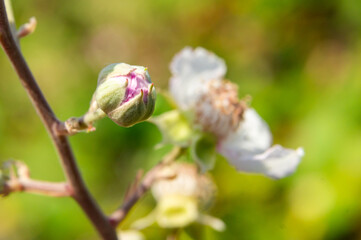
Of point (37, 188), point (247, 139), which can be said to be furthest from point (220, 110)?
point (37, 188)

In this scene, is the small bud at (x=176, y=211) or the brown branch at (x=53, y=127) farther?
the small bud at (x=176, y=211)

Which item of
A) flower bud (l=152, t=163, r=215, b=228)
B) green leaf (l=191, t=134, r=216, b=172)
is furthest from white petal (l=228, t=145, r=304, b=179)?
flower bud (l=152, t=163, r=215, b=228)

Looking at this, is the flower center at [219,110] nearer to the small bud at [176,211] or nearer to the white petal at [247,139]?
the white petal at [247,139]

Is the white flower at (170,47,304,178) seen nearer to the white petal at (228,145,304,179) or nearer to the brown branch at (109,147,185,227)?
the white petal at (228,145,304,179)

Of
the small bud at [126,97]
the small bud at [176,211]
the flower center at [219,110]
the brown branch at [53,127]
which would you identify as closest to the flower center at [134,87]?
the small bud at [126,97]

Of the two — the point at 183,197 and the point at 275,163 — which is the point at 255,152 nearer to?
the point at 275,163

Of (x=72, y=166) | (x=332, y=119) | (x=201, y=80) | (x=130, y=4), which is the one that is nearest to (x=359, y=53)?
(x=332, y=119)

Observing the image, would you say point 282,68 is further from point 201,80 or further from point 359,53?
point 201,80
